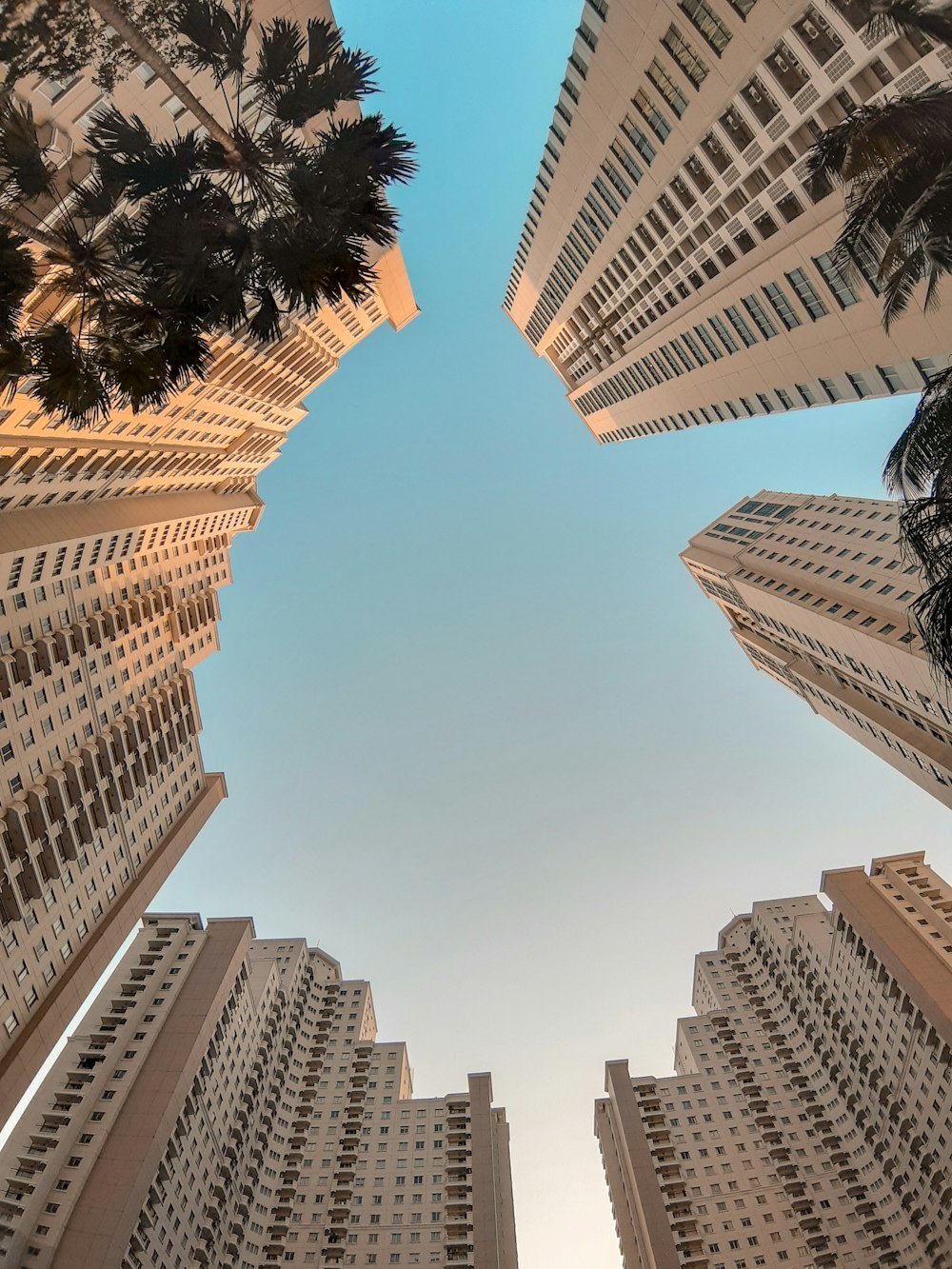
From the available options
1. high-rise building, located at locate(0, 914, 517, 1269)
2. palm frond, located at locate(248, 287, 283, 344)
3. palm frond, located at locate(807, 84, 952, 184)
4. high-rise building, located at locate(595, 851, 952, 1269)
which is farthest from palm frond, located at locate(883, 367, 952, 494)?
high-rise building, located at locate(595, 851, 952, 1269)

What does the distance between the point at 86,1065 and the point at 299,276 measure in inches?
2988

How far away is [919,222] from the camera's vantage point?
13.2 metres

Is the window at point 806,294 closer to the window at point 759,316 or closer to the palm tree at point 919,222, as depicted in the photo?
the window at point 759,316

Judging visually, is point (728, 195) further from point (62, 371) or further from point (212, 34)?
point (62, 371)

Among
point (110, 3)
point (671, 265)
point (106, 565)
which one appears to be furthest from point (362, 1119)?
point (110, 3)

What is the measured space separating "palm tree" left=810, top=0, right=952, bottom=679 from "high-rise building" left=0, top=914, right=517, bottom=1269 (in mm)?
65731

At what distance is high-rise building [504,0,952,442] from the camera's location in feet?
93.4

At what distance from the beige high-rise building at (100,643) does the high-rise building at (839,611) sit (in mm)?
53971

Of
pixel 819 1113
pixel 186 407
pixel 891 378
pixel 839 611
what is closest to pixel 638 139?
pixel 891 378

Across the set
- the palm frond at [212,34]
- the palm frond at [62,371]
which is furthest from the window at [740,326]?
the palm frond at [62,371]

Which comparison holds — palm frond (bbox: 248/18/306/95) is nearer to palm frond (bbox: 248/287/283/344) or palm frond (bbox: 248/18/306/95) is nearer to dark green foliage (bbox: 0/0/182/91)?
dark green foliage (bbox: 0/0/182/91)

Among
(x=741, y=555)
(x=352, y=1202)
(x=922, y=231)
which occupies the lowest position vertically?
(x=352, y=1202)

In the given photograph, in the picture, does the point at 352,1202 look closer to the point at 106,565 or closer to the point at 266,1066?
the point at 266,1066

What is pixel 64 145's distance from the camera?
26.2 metres
